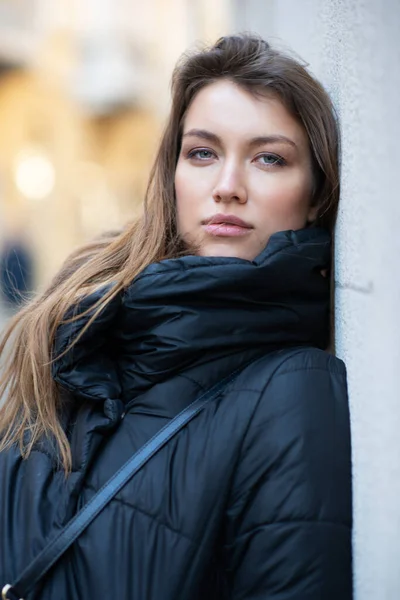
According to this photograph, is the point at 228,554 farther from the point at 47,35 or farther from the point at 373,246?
the point at 47,35

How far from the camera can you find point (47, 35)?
1324cm

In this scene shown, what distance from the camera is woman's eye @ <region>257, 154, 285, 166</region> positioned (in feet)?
6.01

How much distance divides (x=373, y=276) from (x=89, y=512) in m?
0.79

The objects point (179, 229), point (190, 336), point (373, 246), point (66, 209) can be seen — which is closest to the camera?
point (373, 246)

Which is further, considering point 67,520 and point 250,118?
point 250,118

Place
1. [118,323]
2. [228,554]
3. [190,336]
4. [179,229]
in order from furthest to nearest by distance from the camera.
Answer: [179,229]
[118,323]
[190,336]
[228,554]

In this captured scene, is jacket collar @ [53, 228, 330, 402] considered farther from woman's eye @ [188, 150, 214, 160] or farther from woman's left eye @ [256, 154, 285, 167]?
woman's eye @ [188, 150, 214, 160]

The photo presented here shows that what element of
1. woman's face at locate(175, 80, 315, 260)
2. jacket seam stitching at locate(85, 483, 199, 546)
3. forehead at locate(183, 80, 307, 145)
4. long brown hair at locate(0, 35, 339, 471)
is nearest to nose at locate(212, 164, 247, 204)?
woman's face at locate(175, 80, 315, 260)

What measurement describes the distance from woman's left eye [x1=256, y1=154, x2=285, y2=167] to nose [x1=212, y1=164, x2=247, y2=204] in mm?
75

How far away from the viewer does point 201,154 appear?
193 cm

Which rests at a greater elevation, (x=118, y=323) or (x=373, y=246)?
(x=373, y=246)

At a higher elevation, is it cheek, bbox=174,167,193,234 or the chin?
cheek, bbox=174,167,193,234

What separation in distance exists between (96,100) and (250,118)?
518 inches

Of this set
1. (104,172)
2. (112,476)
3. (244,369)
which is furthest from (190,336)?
(104,172)
